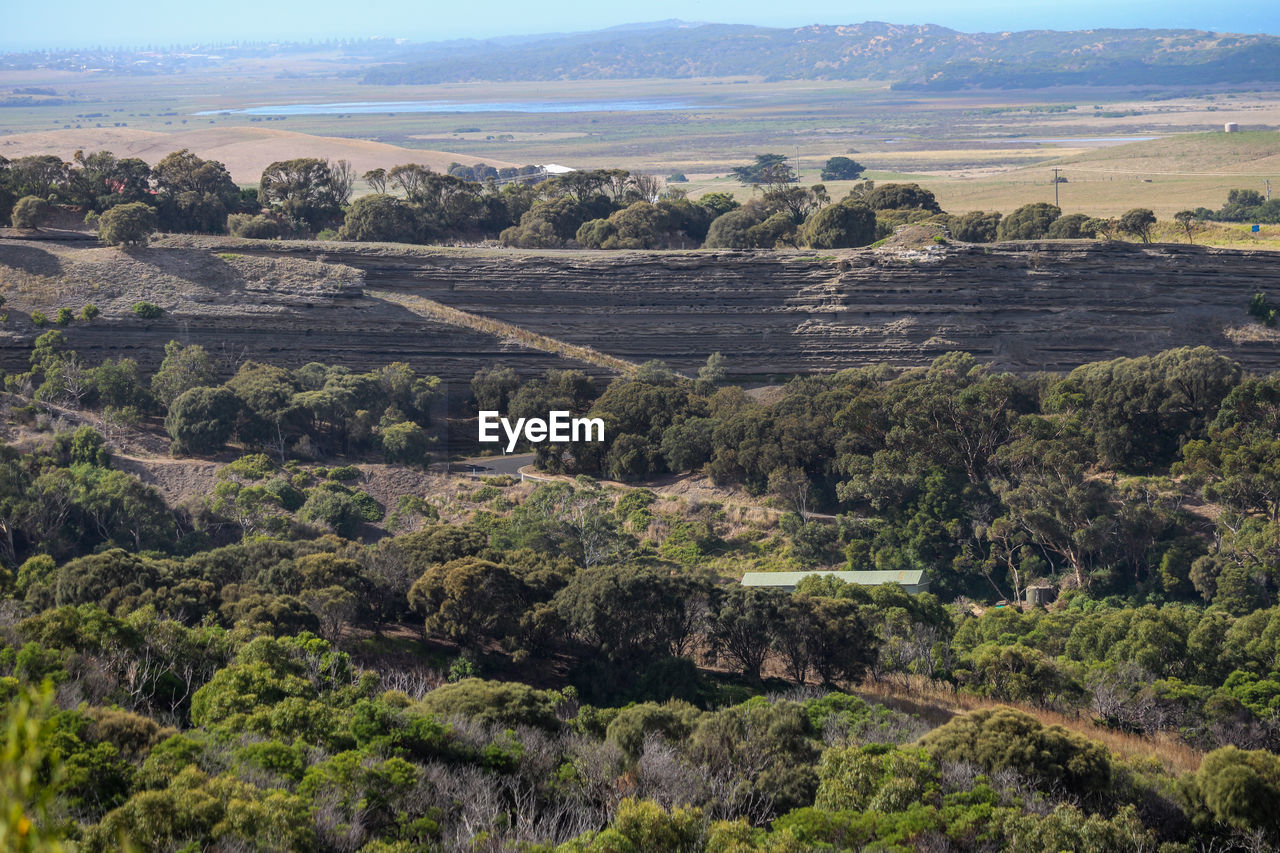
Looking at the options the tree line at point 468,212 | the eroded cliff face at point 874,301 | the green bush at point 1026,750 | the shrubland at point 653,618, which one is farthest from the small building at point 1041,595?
the tree line at point 468,212

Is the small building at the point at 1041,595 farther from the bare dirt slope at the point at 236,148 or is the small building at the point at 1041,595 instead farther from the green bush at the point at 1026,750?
the bare dirt slope at the point at 236,148

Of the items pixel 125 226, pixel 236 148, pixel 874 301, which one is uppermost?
pixel 236 148

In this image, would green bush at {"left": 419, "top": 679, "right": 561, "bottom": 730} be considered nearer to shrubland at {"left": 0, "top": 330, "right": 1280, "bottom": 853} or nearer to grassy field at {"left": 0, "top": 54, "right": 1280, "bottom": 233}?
shrubland at {"left": 0, "top": 330, "right": 1280, "bottom": 853}

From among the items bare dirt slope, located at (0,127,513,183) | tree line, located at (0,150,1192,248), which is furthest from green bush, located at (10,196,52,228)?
bare dirt slope, located at (0,127,513,183)

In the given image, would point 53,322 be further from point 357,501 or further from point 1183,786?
point 1183,786

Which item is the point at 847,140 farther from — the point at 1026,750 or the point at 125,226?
the point at 1026,750

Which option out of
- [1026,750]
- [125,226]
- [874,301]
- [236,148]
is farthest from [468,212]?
[236,148]

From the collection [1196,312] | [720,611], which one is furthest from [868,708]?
[1196,312]
